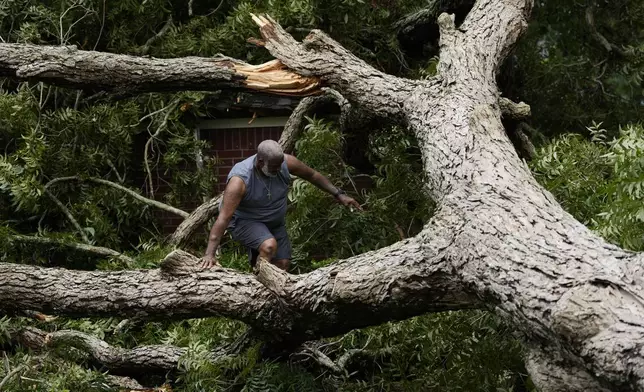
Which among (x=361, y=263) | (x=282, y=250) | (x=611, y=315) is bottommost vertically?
(x=282, y=250)

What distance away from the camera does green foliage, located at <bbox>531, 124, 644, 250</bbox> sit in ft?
18.2

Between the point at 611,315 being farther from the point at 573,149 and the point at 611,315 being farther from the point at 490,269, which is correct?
the point at 573,149

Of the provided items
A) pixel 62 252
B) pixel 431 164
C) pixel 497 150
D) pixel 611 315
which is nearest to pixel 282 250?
pixel 431 164

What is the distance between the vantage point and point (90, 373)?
6.84 metres

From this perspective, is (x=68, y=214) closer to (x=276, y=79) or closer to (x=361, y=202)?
(x=361, y=202)

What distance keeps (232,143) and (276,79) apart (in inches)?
157

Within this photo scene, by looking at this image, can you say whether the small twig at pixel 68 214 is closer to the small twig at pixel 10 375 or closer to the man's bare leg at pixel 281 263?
the man's bare leg at pixel 281 263

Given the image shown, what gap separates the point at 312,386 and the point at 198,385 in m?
0.73

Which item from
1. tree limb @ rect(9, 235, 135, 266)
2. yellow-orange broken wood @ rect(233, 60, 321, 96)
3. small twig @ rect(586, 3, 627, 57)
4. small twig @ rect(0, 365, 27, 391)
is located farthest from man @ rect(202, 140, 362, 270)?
small twig @ rect(586, 3, 627, 57)

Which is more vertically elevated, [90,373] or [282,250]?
[282,250]

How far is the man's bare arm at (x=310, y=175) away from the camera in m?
7.69

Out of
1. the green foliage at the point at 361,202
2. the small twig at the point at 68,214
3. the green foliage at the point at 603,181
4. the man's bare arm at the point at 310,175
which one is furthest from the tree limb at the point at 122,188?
the green foliage at the point at 603,181

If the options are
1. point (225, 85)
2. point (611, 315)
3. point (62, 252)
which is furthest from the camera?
point (62, 252)

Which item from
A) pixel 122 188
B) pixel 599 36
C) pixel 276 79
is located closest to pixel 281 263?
pixel 276 79
